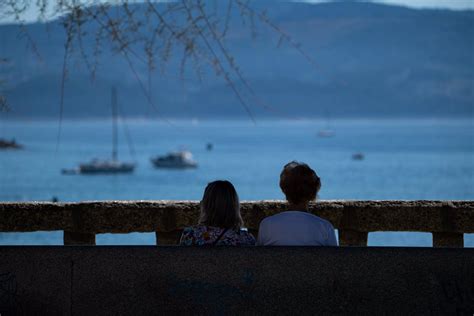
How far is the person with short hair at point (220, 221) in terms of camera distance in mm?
4617

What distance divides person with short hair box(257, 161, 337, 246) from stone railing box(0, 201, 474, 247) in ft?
3.45

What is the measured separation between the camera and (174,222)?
226 inches

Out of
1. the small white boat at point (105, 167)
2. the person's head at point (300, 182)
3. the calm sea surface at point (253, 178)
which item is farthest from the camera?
the small white boat at point (105, 167)

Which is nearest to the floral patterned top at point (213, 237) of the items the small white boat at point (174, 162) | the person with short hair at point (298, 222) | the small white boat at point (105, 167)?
the person with short hair at point (298, 222)

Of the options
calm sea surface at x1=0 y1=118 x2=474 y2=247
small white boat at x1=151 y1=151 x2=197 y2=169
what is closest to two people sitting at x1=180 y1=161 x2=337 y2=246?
calm sea surface at x1=0 y1=118 x2=474 y2=247

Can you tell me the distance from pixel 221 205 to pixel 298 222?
17.5 inches

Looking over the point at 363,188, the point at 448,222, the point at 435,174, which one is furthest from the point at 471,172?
the point at 448,222

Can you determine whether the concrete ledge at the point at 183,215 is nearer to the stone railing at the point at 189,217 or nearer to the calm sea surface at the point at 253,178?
the stone railing at the point at 189,217

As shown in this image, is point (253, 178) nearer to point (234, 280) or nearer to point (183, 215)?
point (183, 215)

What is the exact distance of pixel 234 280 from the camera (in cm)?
441

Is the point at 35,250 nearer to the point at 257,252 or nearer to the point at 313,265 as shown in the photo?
the point at 257,252

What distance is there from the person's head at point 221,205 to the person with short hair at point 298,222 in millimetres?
202

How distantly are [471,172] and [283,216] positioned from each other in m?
104

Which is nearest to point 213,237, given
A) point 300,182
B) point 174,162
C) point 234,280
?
point 234,280
